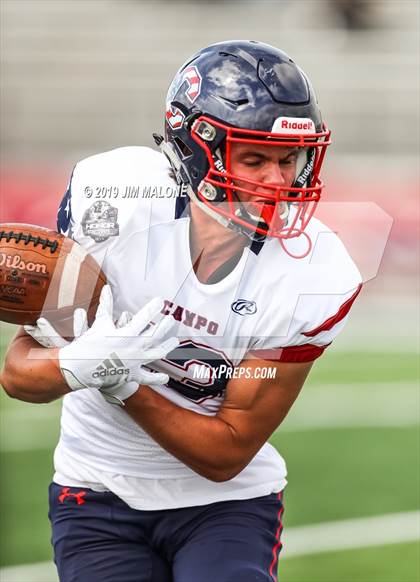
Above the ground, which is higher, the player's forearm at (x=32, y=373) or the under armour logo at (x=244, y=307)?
the under armour logo at (x=244, y=307)

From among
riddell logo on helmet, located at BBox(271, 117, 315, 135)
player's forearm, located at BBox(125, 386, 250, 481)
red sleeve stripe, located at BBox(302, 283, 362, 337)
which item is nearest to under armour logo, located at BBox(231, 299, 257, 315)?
red sleeve stripe, located at BBox(302, 283, 362, 337)

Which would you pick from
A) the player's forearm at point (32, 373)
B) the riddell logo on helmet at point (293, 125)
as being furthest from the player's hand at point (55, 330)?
the riddell logo on helmet at point (293, 125)

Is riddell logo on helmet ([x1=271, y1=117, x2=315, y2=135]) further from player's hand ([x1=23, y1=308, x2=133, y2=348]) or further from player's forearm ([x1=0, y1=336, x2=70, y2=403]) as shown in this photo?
player's forearm ([x1=0, y1=336, x2=70, y2=403])

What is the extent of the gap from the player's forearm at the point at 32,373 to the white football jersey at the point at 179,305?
0.26 meters

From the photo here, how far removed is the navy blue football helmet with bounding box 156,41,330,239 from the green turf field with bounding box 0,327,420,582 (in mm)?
1757

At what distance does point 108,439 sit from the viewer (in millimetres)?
2596

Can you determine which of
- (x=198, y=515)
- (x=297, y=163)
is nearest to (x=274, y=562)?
(x=198, y=515)

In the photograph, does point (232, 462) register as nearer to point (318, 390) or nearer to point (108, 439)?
point (108, 439)

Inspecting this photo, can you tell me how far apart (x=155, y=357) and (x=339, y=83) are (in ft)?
36.1

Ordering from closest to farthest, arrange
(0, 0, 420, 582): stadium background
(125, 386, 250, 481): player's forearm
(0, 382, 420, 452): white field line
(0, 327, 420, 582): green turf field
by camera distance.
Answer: (125, 386, 250, 481): player's forearm, (0, 327, 420, 582): green turf field, (0, 0, 420, 582): stadium background, (0, 382, 420, 452): white field line

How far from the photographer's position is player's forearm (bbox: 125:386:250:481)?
2.35m

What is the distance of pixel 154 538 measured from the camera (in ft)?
8.32

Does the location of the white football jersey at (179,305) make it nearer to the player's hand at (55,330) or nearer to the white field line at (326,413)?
the player's hand at (55,330)

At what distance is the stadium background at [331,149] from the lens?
5.09 metres
